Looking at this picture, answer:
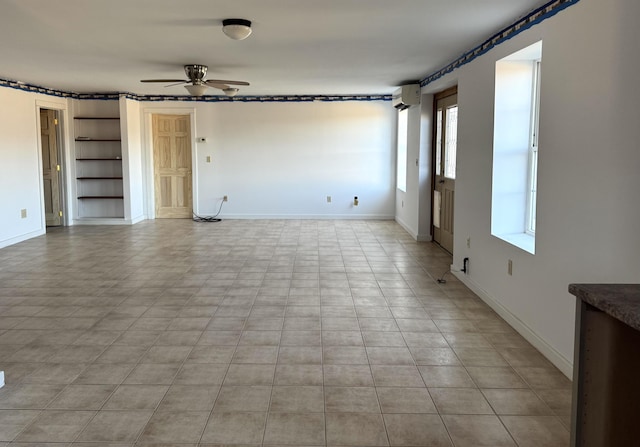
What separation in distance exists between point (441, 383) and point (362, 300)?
1.69 m

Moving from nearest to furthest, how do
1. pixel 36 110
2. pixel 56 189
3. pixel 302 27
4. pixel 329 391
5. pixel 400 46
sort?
pixel 329 391
pixel 302 27
pixel 400 46
pixel 36 110
pixel 56 189

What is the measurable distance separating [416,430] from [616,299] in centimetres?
124

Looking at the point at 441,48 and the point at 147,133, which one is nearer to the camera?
the point at 441,48

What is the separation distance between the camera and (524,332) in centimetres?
365

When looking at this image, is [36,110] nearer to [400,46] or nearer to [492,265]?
[400,46]

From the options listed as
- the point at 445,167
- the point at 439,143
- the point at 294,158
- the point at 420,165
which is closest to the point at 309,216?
the point at 294,158

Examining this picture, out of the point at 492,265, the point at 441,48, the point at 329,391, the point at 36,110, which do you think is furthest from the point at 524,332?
the point at 36,110

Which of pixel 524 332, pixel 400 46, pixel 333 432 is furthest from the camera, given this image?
pixel 400 46

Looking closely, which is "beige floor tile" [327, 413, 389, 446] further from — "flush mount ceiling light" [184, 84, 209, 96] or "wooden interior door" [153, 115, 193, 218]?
"wooden interior door" [153, 115, 193, 218]

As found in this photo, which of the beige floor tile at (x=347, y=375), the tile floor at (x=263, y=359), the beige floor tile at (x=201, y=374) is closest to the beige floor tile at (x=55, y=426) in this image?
the tile floor at (x=263, y=359)

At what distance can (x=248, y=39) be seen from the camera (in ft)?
15.4

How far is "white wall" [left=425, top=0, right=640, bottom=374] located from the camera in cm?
247

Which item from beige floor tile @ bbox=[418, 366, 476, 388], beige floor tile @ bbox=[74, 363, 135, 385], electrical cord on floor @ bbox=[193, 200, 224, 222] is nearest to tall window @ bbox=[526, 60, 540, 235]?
beige floor tile @ bbox=[418, 366, 476, 388]

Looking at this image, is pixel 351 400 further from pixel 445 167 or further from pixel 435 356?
pixel 445 167
